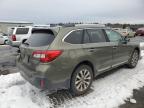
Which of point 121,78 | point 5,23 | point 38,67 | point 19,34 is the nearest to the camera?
point 38,67

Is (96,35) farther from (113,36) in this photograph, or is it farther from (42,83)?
(42,83)

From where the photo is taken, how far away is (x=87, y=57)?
492 cm

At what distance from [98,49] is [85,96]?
4.47 ft

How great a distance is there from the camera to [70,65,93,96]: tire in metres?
4.73

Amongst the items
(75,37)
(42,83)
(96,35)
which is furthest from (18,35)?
(42,83)

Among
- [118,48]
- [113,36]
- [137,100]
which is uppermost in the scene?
[113,36]

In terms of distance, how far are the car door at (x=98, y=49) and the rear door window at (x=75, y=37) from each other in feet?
0.54

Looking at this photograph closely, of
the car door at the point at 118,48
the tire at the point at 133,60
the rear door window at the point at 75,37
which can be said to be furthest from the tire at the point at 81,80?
the tire at the point at 133,60

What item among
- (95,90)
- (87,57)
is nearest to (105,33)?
(87,57)

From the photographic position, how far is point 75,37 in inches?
189

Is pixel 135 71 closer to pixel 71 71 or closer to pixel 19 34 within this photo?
pixel 71 71

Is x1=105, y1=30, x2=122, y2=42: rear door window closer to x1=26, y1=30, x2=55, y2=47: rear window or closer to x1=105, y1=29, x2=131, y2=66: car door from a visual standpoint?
x1=105, y1=29, x2=131, y2=66: car door

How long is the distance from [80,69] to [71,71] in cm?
36

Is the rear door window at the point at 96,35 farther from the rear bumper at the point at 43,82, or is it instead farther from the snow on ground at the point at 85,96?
the rear bumper at the point at 43,82
